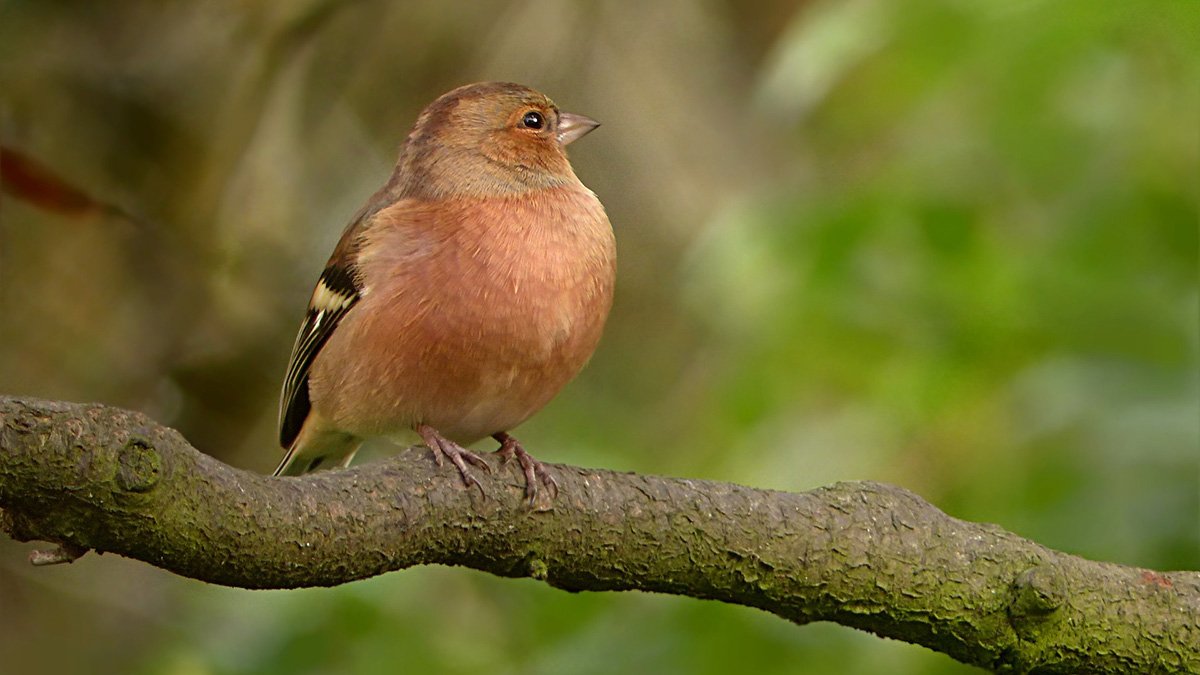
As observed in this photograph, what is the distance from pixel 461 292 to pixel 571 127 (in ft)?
4.24

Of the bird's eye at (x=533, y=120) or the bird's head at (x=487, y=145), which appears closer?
the bird's head at (x=487, y=145)

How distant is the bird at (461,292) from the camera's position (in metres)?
4.37

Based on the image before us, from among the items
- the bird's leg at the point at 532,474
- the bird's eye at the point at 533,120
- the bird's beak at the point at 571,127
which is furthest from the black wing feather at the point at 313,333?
the bird's leg at the point at 532,474

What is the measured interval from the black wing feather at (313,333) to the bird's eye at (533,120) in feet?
2.69

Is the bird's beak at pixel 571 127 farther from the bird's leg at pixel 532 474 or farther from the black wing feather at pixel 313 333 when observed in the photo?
the bird's leg at pixel 532 474

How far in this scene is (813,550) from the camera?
3.58 m

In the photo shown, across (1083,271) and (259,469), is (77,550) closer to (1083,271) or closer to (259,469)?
(1083,271)

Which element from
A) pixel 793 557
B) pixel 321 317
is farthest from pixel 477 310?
pixel 793 557

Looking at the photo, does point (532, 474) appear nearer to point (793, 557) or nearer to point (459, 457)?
point (459, 457)

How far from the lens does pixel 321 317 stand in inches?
199

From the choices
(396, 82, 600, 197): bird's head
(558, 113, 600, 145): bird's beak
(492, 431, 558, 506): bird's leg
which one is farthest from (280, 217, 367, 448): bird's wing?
(492, 431, 558, 506): bird's leg

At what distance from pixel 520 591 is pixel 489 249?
1465 millimetres

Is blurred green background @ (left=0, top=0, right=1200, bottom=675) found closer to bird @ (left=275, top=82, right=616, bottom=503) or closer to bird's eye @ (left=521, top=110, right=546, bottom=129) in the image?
bird @ (left=275, top=82, right=616, bottom=503)

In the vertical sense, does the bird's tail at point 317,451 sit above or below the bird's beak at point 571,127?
below
